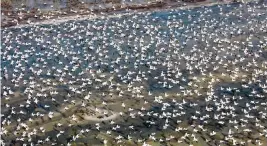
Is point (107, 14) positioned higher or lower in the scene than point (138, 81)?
higher

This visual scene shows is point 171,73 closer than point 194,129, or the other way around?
point 194,129

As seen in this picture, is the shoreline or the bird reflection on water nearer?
the bird reflection on water

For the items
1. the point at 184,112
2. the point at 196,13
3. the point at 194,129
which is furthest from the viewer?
the point at 196,13

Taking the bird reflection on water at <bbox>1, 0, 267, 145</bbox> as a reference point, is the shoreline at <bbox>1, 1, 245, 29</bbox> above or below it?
above

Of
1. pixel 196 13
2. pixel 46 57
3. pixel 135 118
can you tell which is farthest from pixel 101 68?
pixel 196 13

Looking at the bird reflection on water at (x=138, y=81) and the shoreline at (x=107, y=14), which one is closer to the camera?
the bird reflection on water at (x=138, y=81)

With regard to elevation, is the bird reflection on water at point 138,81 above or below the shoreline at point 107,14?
below

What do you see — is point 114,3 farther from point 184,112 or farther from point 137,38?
point 184,112

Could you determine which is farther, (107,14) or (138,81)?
(107,14)

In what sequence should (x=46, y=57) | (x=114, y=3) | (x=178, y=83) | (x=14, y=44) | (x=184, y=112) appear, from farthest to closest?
(x=114, y=3) → (x=14, y=44) → (x=46, y=57) → (x=178, y=83) → (x=184, y=112)

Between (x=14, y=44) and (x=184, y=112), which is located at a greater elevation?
(x=14, y=44)
